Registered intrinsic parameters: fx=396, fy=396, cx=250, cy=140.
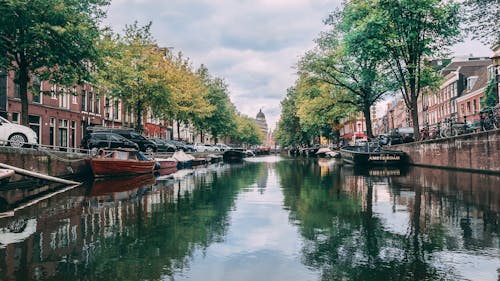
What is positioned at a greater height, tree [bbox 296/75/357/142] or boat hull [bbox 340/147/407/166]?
tree [bbox 296/75/357/142]

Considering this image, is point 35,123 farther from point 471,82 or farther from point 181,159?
point 471,82

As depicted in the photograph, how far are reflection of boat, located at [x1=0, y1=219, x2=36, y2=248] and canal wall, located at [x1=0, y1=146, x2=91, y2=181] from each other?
9.10m

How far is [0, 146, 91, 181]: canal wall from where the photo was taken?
1697 centimetres

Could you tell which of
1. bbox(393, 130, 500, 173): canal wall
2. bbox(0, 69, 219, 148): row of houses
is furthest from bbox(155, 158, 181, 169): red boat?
bbox(393, 130, 500, 173): canal wall

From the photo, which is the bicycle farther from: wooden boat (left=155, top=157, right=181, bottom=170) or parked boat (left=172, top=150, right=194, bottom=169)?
parked boat (left=172, top=150, right=194, bottom=169)

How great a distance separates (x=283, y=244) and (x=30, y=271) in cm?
364

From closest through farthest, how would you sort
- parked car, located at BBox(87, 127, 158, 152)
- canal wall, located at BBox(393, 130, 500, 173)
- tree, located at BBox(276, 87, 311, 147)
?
1. canal wall, located at BBox(393, 130, 500, 173)
2. parked car, located at BBox(87, 127, 158, 152)
3. tree, located at BBox(276, 87, 311, 147)

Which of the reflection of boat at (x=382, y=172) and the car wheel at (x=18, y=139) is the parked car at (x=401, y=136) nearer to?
the reflection of boat at (x=382, y=172)

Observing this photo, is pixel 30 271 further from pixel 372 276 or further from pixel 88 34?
pixel 88 34

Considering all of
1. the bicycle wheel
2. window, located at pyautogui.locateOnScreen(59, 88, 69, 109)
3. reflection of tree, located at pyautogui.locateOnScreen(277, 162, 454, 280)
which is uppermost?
window, located at pyautogui.locateOnScreen(59, 88, 69, 109)

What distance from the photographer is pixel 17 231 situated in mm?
7562

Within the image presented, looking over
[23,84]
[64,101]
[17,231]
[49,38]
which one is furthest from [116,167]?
[64,101]

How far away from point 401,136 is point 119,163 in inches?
968

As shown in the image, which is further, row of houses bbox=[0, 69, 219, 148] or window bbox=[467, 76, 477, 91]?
window bbox=[467, 76, 477, 91]
